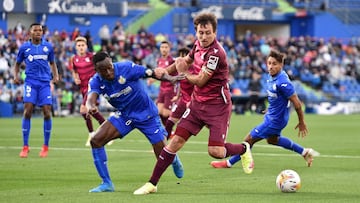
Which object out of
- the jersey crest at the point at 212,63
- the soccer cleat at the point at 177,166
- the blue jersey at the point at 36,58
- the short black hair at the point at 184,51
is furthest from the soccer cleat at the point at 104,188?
the short black hair at the point at 184,51

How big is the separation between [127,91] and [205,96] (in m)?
1.10

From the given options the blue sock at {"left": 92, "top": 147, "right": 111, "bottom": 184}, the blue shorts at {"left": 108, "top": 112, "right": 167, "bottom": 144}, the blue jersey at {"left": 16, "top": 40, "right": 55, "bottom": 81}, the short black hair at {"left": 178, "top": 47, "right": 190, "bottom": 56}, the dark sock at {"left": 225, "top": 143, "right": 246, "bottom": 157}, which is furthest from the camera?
the short black hair at {"left": 178, "top": 47, "right": 190, "bottom": 56}

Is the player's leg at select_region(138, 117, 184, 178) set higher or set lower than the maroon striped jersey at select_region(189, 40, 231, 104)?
lower

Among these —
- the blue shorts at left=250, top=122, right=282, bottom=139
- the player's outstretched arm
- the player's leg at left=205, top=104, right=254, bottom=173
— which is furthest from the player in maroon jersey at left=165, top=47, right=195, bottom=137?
the player's leg at left=205, top=104, right=254, bottom=173

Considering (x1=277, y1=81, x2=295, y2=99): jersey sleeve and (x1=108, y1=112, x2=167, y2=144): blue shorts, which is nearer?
(x1=108, y1=112, x2=167, y2=144): blue shorts

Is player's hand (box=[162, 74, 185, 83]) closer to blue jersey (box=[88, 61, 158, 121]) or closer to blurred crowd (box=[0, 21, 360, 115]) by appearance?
blue jersey (box=[88, 61, 158, 121])

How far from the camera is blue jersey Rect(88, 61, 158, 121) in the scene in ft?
37.7

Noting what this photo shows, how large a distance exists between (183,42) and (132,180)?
34.0m

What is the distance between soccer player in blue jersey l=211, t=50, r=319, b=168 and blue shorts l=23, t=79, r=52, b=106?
4.29m

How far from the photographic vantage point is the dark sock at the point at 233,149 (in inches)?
478

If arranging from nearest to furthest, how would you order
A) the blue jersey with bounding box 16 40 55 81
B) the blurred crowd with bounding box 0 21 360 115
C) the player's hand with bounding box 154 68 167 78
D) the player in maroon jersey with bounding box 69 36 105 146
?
the player's hand with bounding box 154 68 167 78, the blue jersey with bounding box 16 40 55 81, the player in maroon jersey with bounding box 69 36 105 146, the blurred crowd with bounding box 0 21 360 115

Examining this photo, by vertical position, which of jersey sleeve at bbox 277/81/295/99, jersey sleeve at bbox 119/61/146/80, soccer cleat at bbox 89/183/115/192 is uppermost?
jersey sleeve at bbox 119/61/146/80

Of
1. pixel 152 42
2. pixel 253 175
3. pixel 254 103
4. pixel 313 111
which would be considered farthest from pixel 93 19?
pixel 253 175

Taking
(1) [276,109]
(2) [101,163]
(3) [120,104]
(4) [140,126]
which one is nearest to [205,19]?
(3) [120,104]
